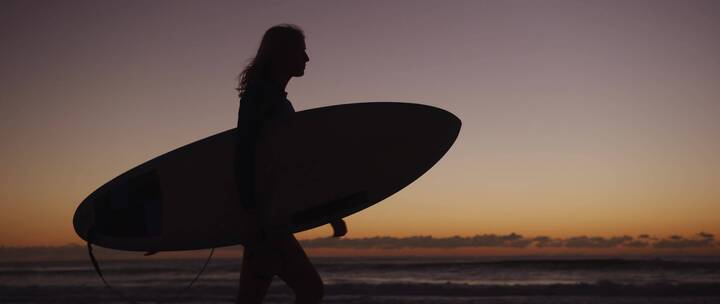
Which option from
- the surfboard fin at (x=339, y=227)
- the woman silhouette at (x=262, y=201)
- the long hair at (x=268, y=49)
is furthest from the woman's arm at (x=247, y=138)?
the surfboard fin at (x=339, y=227)

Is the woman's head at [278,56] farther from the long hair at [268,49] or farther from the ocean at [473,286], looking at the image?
the ocean at [473,286]

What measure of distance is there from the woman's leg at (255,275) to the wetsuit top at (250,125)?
17 centimetres

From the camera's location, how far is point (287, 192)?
2416 mm

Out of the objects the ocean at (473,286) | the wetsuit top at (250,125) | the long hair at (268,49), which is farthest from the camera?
the ocean at (473,286)

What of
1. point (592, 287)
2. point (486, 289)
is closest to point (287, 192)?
point (486, 289)

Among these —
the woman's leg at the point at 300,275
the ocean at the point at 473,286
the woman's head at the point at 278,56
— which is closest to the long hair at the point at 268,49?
the woman's head at the point at 278,56

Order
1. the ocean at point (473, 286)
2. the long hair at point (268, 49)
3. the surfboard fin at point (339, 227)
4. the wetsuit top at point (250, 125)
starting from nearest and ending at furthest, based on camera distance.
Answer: the wetsuit top at point (250, 125)
the long hair at point (268, 49)
the surfboard fin at point (339, 227)
the ocean at point (473, 286)

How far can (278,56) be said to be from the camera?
2.25 metres

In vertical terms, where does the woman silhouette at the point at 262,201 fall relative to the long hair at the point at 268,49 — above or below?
below

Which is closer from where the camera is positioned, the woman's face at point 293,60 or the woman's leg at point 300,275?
the woman's leg at point 300,275

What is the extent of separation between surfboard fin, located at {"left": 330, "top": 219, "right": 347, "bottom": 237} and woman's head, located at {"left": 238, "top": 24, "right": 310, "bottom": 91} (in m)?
0.60

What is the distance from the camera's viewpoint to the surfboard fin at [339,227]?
2.40 metres

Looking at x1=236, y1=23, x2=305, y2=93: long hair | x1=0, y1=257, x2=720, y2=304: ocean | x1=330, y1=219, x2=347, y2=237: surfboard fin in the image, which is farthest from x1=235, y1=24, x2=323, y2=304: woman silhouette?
x1=0, y1=257, x2=720, y2=304: ocean

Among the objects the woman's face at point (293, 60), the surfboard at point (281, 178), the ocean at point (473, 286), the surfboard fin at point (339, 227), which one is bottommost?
the ocean at point (473, 286)
